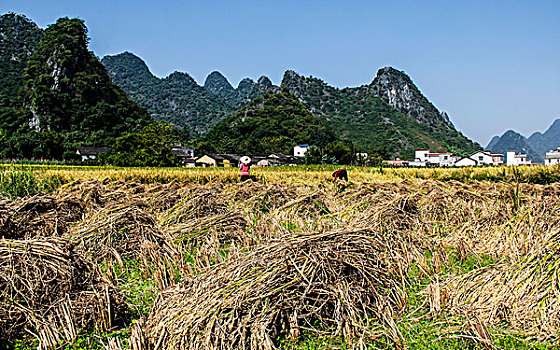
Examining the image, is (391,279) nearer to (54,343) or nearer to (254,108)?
(54,343)

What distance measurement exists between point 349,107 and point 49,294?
123112 mm

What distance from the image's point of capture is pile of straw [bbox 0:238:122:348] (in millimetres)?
2975

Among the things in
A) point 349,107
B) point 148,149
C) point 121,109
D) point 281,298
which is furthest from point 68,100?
point 349,107

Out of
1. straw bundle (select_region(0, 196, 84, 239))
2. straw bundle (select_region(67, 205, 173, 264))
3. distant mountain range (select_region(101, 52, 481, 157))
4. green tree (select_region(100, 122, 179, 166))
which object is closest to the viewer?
straw bundle (select_region(67, 205, 173, 264))

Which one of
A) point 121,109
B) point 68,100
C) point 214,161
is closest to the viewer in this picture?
point 214,161

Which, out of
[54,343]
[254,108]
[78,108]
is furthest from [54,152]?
[54,343]

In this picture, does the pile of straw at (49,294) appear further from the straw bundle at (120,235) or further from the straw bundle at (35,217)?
the straw bundle at (35,217)

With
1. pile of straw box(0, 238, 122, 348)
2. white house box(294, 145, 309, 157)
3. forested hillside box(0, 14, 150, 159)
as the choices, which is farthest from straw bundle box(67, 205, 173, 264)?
white house box(294, 145, 309, 157)

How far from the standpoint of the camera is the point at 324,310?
3.23 metres

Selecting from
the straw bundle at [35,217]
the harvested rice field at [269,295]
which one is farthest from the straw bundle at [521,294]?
the straw bundle at [35,217]

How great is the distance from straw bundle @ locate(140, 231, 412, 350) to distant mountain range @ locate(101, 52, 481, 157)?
80161 mm

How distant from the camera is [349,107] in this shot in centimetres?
12244

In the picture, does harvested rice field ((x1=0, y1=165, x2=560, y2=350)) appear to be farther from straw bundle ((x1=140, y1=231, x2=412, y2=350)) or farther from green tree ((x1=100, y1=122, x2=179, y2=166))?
green tree ((x1=100, y1=122, x2=179, y2=166))

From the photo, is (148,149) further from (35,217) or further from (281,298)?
(281,298)
